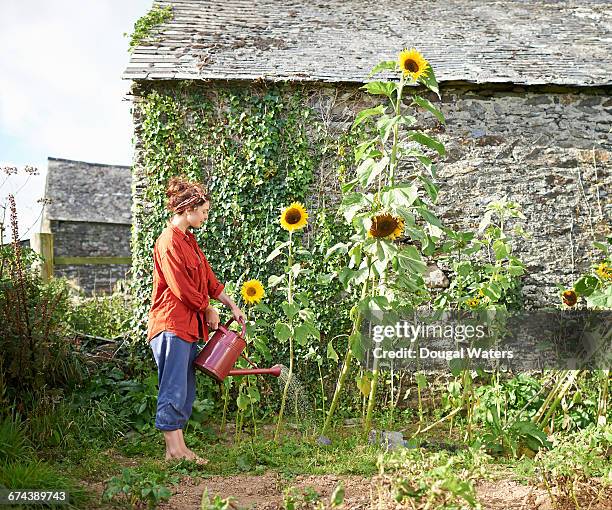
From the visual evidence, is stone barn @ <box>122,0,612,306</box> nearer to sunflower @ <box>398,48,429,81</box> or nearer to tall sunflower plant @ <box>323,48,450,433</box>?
tall sunflower plant @ <box>323,48,450,433</box>

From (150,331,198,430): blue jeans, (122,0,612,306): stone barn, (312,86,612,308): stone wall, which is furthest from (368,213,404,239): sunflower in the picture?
(312,86,612,308): stone wall

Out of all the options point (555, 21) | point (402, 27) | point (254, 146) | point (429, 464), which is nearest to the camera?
point (429, 464)

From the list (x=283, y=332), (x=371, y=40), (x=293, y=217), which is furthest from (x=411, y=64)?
(x=371, y=40)

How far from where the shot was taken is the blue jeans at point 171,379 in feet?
13.7

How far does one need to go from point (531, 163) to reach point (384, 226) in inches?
118

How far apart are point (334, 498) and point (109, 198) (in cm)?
1701

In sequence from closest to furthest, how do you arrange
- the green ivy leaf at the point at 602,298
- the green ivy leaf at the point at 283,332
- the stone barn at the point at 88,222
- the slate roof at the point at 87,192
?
the green ivy leaf at the point at 602,298 → the green ivy leaf at the point at 283,332 → the stone barn at the point at 88,222 → the slate roof at the point at 87,192

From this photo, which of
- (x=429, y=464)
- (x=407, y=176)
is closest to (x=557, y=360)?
(x=407, y=176)

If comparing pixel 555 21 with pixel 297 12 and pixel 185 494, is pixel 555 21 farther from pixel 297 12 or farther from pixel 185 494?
pixel 185 494

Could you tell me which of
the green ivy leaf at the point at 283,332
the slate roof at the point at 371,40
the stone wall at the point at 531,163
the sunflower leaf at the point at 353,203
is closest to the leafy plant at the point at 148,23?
the slate roof at the point at 371,40

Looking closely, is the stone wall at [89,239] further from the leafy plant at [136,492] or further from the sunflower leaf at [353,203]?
the leafy plant at [136,492]

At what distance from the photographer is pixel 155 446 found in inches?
190

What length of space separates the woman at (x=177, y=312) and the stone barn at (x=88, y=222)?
11.5 m

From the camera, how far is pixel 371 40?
7.45 meters
